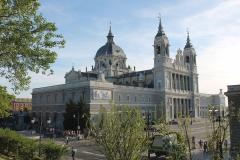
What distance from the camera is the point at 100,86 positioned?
2795 inches

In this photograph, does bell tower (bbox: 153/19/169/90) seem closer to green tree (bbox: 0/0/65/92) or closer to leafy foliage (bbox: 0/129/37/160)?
leafy foliage (bbox: 0/129/37/160)

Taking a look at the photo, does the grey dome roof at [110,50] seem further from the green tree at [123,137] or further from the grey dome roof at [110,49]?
the green tree at [123,137]

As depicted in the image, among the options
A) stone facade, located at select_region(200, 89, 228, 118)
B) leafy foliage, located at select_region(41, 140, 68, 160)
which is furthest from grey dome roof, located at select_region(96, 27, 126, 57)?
leafy foliage, located at select_region(41, 140, 68, 160)

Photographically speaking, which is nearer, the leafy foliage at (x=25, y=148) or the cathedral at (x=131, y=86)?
the leafy foliage at (x=25, y=148)

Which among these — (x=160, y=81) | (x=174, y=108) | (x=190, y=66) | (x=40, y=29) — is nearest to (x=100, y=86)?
(x=160, y=81)

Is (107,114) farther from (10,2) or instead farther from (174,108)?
(174,108)

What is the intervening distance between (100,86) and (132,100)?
13345 millimetres

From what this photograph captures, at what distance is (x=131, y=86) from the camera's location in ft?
271

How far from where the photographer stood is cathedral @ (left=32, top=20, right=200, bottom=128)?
72.3 meters

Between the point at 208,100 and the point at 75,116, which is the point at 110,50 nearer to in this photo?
the point at 75,116

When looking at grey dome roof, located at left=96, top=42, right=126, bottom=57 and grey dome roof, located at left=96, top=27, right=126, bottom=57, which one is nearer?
grey dome roof, located at left=96, top=42, right=126, bottom=57

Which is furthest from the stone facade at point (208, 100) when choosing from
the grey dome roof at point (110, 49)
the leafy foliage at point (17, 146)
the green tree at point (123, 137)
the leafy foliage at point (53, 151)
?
the green tree at point (123, 137)

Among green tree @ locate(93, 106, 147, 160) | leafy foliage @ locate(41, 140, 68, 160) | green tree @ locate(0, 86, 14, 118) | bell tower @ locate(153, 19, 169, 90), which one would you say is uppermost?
bell tower @ locate(153, 19, 169, 90)

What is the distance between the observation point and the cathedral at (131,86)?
72312 mm
